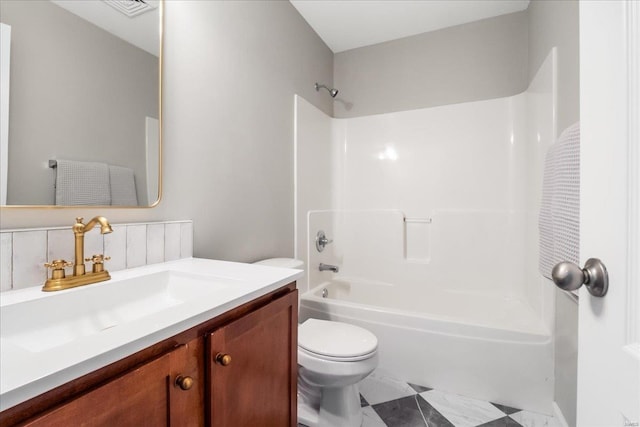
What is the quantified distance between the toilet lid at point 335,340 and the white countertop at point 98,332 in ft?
1.78

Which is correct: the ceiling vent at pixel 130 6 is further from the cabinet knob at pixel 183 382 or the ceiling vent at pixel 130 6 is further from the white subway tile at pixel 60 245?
the cabinet knob at pixel 183 382

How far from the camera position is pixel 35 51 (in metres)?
0.84

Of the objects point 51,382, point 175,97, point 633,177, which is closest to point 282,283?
point 51,382

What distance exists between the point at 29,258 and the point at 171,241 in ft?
1.42

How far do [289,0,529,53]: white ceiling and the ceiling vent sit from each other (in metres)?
1.27

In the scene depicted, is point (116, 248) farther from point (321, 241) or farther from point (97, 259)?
point (321, 241)

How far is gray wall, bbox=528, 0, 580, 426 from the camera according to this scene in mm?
1288

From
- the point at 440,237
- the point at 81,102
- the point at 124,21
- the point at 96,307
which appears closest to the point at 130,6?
the point at 124,21

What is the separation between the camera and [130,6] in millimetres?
1089

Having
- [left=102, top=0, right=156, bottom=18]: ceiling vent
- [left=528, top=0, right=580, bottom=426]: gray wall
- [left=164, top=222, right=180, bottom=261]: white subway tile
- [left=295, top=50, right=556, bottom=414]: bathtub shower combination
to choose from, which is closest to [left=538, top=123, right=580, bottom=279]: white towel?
[left=528, top=0, right=580, bottom=426]: gray wall

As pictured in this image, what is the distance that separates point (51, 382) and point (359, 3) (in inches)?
97.4

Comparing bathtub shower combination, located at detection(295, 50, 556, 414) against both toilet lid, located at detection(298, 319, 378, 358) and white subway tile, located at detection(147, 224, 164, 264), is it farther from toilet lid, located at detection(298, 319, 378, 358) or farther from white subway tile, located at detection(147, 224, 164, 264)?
white subway tile, located at detection(147, 224, 164, 264)

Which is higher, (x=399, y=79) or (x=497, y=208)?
(x=399, y=79)

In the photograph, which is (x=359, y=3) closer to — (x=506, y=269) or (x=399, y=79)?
(x=399, y=79)
